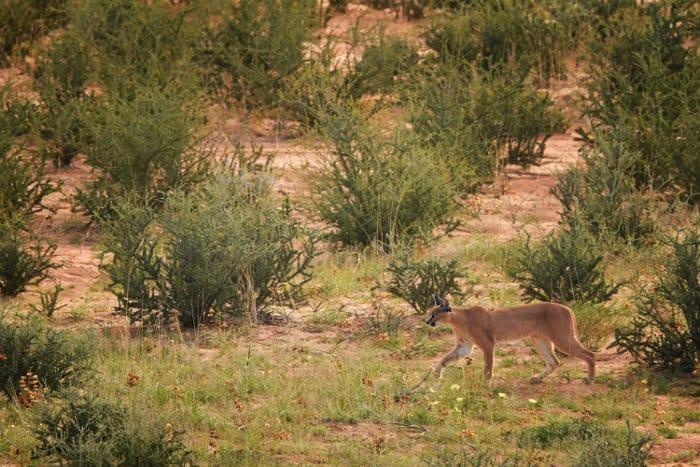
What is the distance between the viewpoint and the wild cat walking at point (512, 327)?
830 centimetres

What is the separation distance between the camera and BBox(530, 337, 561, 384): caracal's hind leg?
331 inches

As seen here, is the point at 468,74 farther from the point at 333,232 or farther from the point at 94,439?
the point at 94,439

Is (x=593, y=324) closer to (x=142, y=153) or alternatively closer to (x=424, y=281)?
(x=424, y=281)

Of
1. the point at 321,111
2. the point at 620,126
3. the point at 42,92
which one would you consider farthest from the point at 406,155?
the point at 42,92

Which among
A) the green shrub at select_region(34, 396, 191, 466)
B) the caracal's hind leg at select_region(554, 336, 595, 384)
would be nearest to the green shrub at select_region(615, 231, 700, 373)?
the caracal's hind leg at select_region(554, 336, 595, 384)

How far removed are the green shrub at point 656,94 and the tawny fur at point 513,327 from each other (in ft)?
14.9

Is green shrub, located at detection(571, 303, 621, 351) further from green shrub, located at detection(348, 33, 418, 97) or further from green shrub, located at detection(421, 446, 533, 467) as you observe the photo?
green shrub, located at detection(348, 33, 418, 97)

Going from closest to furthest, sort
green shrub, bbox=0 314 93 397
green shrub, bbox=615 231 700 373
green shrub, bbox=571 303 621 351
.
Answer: green shrub, bbox=0 314 93 397, green shrub, bbox=615 231 700 373, green shrub, bbox=571 303 621 351

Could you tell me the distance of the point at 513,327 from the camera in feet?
27.3

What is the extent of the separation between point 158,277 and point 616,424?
3.55 metres

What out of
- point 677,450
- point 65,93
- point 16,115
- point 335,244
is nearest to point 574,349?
point 677,450

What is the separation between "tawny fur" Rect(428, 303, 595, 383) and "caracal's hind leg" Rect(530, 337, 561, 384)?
42 millimetres

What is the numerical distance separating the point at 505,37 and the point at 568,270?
29.1 ft

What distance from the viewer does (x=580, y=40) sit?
748 inches
